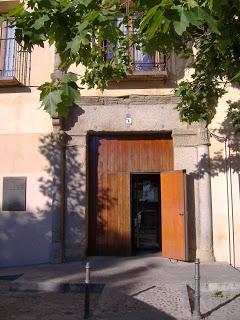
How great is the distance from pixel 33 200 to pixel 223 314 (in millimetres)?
5784

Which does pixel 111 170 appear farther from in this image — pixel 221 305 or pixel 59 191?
pixel 221 305

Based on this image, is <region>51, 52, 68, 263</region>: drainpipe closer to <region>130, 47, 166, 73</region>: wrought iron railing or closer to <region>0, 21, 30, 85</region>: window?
<region>0, 21, 30, 85</region>: window

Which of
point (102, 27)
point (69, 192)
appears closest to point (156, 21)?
point (102, 27)

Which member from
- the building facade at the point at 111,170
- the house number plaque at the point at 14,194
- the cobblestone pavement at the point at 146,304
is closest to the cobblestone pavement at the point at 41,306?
the cobblestone pavement at the point at 146,304

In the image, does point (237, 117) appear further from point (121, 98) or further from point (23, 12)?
point (23, 12)

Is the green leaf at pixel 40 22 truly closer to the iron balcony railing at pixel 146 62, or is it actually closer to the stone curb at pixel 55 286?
the stone curb at pixel 55 286

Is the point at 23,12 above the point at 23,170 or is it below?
above

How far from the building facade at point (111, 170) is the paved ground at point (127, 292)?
71 centimetres

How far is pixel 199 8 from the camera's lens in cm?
369

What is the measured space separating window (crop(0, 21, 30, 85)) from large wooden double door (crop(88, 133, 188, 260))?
2.48 m

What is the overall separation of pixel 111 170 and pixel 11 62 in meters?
4.00

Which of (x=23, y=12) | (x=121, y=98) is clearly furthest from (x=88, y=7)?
(x=121, y=98)

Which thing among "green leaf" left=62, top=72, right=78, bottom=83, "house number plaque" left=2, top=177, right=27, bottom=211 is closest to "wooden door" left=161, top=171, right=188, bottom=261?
"house number plaque" left=2, top=177, right=27, bottom=211

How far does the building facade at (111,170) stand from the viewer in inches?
428
